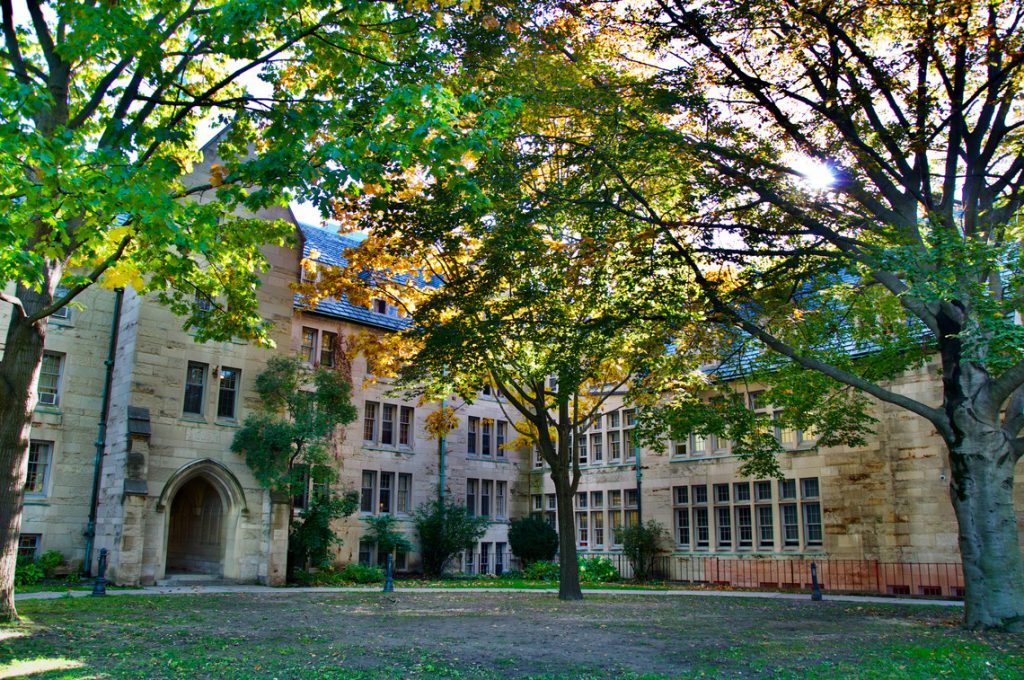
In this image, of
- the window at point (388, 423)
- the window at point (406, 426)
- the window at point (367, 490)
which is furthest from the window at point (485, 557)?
the window at point (388, 423)

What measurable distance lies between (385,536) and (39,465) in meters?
11.9

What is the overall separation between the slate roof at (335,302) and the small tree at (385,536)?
23.8 ft

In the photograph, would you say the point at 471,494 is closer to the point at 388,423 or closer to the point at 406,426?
the point at 406,426

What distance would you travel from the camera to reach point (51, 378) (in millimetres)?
23188

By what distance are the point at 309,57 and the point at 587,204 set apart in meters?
5.20

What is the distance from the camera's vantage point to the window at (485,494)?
1396 inches

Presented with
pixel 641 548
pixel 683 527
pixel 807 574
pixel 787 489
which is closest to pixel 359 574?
pixel 641 548

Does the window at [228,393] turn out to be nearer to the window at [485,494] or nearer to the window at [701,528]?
the window at [485,494]

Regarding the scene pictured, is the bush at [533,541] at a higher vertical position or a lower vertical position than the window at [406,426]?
lower

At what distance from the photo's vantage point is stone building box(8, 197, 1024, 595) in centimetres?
2239

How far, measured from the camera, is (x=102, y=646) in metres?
10.3

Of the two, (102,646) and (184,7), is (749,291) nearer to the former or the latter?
(184,7)

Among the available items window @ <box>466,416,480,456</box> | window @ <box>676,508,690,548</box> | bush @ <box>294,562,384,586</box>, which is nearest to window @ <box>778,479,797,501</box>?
window @ <box>676,508,690,548</box>

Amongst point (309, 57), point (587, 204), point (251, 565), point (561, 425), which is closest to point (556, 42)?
point (587, 204)
